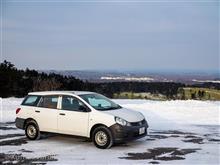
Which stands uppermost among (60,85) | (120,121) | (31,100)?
(60,85)

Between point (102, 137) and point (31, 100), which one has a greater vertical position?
point (31, 100)

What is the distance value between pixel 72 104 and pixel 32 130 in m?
1.61

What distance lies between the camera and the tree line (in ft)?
82.3

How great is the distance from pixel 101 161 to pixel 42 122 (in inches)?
130

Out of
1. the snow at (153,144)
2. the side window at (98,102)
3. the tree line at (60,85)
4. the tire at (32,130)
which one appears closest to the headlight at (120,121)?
the snow at (153,144)

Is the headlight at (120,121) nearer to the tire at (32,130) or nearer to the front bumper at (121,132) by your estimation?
the front bumper at (121,132)

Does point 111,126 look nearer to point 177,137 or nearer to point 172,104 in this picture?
point 177,137

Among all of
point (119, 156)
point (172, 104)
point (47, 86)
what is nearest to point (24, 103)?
point (119, 156)

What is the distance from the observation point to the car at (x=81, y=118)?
10859 mm

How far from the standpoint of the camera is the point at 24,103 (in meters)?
12.7

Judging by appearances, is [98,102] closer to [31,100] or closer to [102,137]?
[102,137]

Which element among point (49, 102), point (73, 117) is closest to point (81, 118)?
point (73, 117)

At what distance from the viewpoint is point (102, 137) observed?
11.0 meters

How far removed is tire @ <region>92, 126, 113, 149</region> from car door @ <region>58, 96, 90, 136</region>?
0.35m
